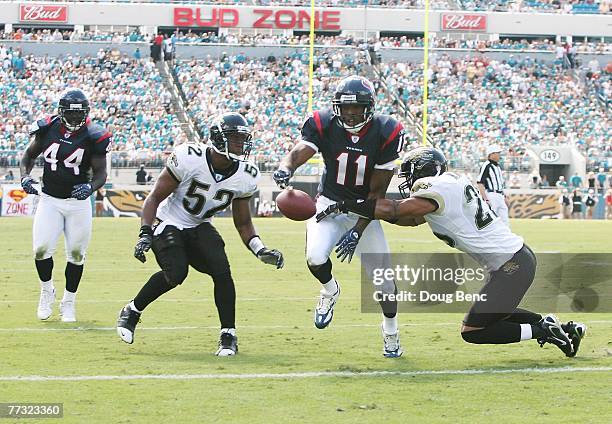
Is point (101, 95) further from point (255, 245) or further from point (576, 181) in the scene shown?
point (255, 245)

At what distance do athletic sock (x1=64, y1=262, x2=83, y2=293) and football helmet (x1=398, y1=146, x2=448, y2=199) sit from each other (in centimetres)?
318

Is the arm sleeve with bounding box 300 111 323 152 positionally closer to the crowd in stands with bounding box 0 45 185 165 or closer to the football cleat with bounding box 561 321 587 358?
the football cleat with bounding box 561 321 587 358

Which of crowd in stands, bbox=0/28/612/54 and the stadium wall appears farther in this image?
the stadium wall

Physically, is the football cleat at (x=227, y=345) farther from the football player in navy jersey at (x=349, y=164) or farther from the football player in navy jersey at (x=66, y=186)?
the football player in navy jersey at (x=66, y=186)

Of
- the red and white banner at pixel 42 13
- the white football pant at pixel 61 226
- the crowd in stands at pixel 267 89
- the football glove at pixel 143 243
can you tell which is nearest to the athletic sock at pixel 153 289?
the football glove at pixel 143 243

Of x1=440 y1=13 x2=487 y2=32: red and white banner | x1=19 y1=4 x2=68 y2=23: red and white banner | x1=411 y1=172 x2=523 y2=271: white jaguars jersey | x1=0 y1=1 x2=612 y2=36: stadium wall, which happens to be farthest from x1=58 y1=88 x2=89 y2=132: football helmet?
x1=440 y1=13 x2=487 y2=32: red and white banner

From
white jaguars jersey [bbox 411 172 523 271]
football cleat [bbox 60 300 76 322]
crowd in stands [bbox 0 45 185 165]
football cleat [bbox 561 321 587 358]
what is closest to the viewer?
white jaguars jersey [bbox 411 172 523 271]

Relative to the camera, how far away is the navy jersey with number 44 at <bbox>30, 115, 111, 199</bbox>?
823cm

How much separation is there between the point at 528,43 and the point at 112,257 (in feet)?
104

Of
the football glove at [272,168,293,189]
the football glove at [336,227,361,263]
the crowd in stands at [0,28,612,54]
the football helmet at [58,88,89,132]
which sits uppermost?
the crowd in stands at [0,28,612,54]

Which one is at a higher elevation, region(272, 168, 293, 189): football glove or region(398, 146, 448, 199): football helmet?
region(398, 146, 448, 199): football helmet

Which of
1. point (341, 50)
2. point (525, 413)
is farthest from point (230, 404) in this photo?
point (341, 50)

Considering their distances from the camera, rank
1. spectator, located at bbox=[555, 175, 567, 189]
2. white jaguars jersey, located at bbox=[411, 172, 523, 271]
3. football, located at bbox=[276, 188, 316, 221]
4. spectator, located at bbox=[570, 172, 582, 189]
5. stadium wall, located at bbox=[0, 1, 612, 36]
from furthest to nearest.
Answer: stadium wall, located at bbox=[0, 1, 612, 36] → spectator, located at bbox=[570, 172, 582, 189] → spectator, located at bbox=[555, 175, 567, 189] → football, located at bbox=[276, 188, 316, 221] → white jaguars jersey, located at bbox=[411, 172, 523, 271]

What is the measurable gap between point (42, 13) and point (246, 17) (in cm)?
790
